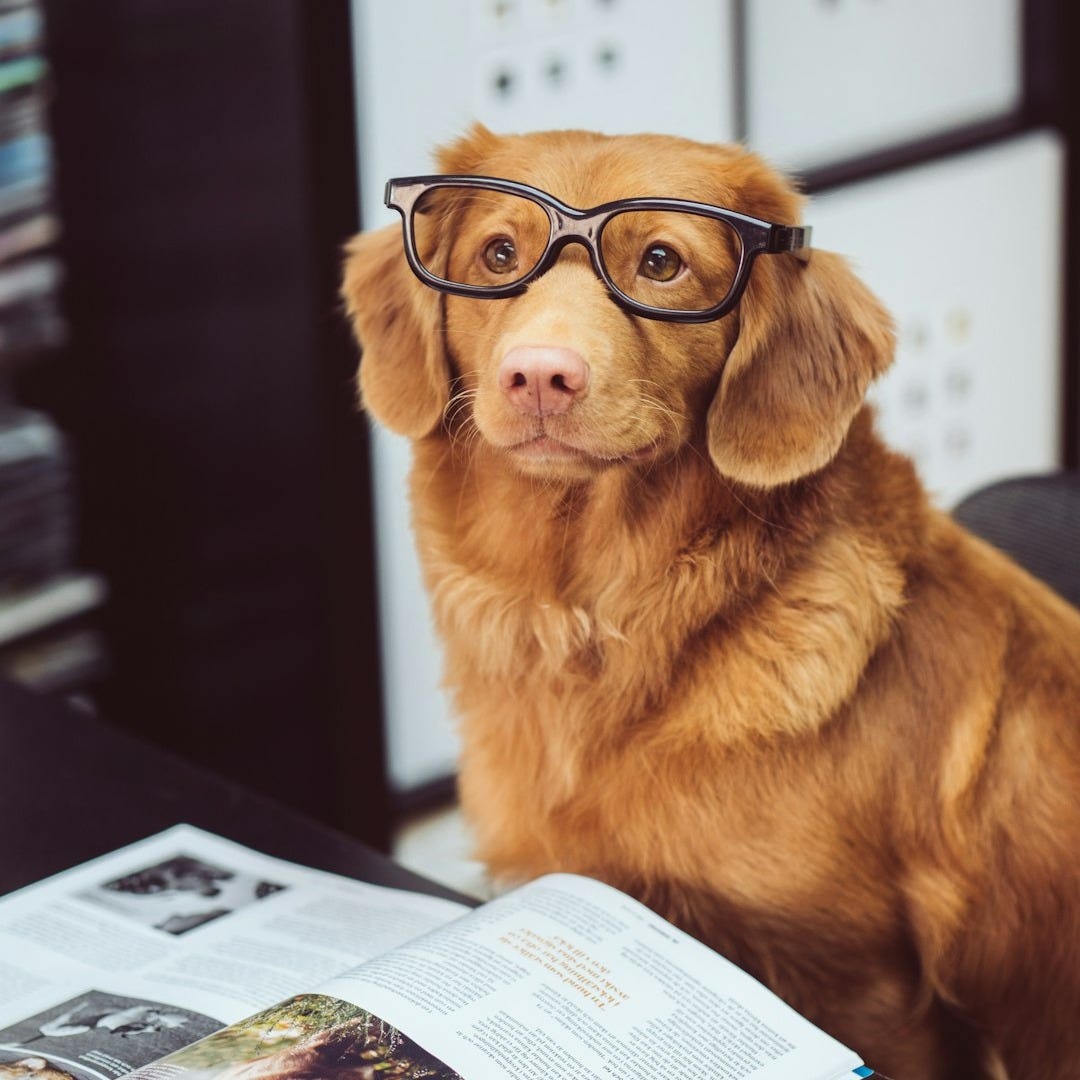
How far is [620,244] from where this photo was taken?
1.22 m

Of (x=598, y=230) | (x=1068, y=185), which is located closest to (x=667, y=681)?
(x=598, y=230)

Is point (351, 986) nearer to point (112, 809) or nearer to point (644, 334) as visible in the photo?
point (112, 809)

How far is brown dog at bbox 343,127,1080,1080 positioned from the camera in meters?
1.26

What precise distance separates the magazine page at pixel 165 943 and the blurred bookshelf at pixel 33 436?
48.0 inches

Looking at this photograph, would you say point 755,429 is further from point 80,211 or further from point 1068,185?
point 1068,185

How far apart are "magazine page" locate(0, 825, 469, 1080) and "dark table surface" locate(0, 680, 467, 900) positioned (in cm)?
2

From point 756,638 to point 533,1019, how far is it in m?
0.44

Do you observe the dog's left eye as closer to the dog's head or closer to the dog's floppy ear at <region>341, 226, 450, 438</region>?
the dog's head

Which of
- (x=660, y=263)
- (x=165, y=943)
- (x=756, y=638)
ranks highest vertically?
(x=660, y=263)

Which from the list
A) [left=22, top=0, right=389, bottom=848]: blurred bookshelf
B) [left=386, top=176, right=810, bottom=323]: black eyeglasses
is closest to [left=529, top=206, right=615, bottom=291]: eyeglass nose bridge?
[left=386, top=176, right=810, bottom=323]: black eyeglasses

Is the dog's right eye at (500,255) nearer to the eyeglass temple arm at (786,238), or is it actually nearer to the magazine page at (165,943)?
the eyeglass temple arm at (786,238)

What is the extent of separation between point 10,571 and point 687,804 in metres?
1.63

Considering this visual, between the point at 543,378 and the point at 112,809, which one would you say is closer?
the point at 543,378

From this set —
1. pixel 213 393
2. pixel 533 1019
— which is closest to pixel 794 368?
pixel 533 1019
